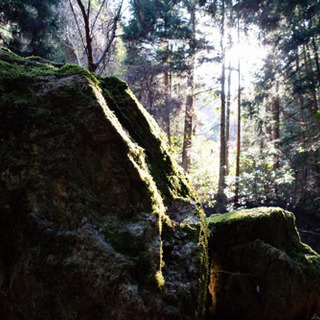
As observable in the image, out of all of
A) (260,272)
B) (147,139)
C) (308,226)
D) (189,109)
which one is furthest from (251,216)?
(189,109)

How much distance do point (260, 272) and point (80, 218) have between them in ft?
8.58

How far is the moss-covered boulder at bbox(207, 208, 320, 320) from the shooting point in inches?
123

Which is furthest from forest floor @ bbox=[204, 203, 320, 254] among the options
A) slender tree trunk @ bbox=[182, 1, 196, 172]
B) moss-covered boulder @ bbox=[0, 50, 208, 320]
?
moss-covered boulder @ bbox=[0, 50, 208, 320]

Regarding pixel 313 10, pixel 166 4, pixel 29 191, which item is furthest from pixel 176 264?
pixel 166 4

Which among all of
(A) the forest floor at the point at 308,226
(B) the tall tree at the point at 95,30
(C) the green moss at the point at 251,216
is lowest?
(A) the forest floor at the point at 308,226

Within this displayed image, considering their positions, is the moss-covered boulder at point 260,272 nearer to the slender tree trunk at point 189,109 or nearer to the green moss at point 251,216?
the green moss at point 251,216

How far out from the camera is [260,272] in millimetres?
3238

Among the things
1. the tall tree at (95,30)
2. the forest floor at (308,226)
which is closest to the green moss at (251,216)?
the tall tree at (95,30)

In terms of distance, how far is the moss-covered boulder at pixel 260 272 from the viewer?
314 cm

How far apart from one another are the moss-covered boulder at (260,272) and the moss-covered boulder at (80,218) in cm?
114

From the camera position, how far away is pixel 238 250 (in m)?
3.38

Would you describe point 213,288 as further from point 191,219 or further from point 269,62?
point 269,62

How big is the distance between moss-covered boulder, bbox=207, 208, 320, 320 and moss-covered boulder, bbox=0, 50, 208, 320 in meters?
1.14

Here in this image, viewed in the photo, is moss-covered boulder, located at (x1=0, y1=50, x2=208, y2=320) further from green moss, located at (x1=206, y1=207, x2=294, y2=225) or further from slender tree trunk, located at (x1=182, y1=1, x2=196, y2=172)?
slender tree trunk, located at (x1=182, y1=1, x2=196, y2=172)
